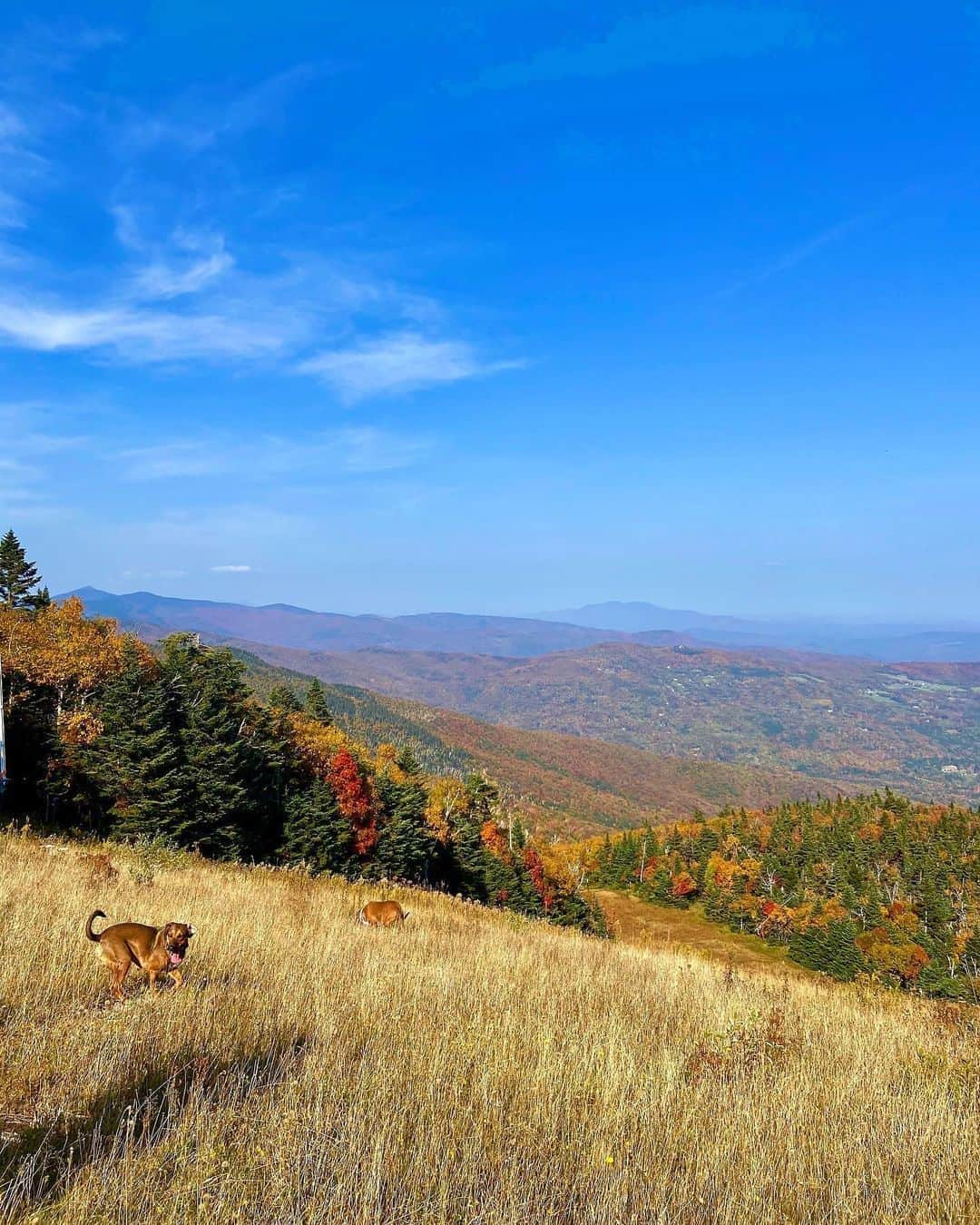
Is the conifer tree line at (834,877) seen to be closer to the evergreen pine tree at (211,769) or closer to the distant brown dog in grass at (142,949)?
the evergreen pine tree at (211,769)

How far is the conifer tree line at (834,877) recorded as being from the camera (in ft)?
253

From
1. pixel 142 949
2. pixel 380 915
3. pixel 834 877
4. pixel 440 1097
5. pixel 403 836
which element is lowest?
pixel 834 877

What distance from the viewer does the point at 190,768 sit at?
29.3 meters

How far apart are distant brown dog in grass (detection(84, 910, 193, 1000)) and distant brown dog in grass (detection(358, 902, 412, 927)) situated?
4.80 m

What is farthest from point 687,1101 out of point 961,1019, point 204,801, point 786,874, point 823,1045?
point 786,874

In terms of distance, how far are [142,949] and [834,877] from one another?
11403 centimetres

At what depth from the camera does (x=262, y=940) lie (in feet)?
24.9

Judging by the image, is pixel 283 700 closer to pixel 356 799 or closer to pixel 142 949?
pixel 356 799

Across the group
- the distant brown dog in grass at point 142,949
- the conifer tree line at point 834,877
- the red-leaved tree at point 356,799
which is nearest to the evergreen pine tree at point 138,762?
the red-leaved tree at point 356,799

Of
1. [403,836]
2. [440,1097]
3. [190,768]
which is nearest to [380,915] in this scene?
[440,1097]

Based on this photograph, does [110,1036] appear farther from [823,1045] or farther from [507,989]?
[823,1045]

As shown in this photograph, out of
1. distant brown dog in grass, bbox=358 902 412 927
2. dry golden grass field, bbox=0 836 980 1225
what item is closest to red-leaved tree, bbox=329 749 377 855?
distant brown dog in grass, bbox=358 902 412 927

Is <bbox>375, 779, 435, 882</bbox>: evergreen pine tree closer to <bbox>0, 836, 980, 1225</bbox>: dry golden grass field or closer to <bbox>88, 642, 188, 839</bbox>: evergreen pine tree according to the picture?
<bbox>88, 642, 188, 839</bbox>: evergreen pine tree

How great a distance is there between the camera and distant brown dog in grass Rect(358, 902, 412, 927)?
10125mm
